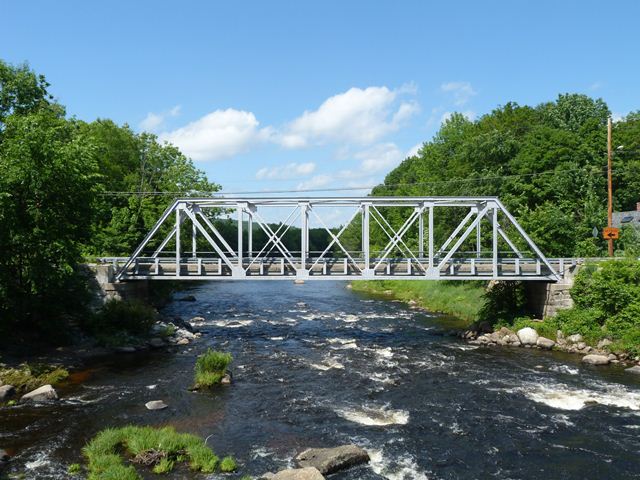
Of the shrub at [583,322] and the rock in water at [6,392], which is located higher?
the shrub at [583,322]

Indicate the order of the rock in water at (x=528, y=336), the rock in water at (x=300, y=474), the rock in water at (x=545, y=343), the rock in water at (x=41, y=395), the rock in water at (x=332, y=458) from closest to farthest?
1. the rock in water at (x=300, y=474)
2. the rock in water at (x=332, y=458)
3. the rock in water at (x=41, y=395)
4. the rock in water at (x=545, y=343)
5. the rock in water at (x=528, y=336)

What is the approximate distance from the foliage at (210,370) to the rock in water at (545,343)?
1789cm

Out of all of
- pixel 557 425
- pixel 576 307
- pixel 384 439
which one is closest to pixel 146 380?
pixel 384 439

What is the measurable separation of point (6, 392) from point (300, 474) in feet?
45.5

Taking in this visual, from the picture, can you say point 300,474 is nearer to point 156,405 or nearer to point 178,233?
point 156,405

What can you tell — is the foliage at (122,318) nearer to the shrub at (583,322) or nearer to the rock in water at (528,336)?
the rock in water at (528,336)

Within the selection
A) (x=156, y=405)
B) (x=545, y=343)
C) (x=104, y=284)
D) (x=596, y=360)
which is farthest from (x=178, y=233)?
(x=596, y=360)

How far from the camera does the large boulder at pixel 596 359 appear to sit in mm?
25875

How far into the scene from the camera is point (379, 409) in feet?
64.4

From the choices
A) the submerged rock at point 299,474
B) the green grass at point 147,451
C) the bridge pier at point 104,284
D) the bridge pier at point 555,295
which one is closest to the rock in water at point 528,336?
the bridge pier at point 555,295

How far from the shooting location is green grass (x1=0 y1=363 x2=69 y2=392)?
2170cm

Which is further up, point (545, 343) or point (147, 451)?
point (545, 343)

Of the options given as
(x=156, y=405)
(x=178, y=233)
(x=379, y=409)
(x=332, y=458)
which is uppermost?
(x=178, y=233)

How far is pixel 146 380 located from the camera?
2323 centimetres
